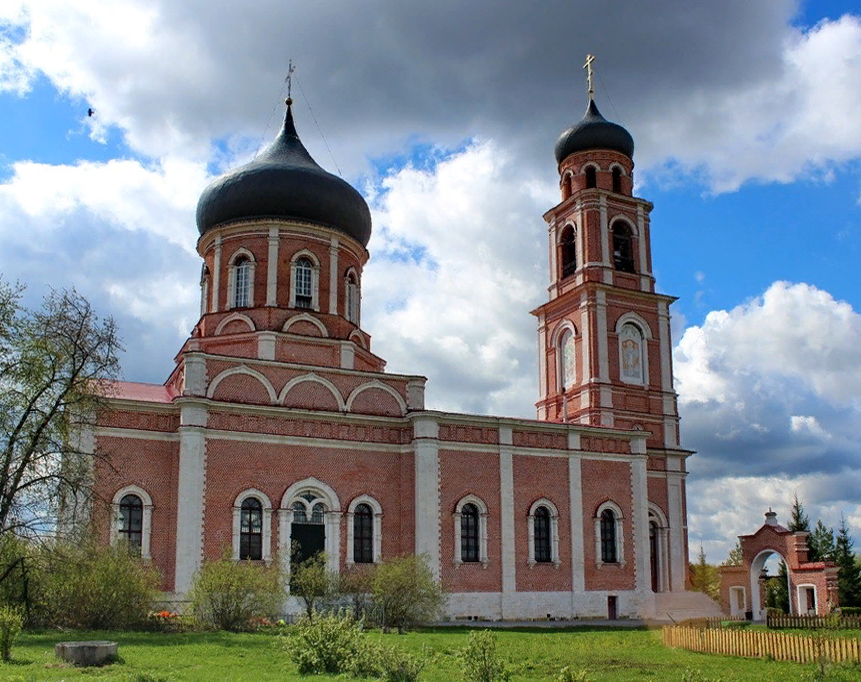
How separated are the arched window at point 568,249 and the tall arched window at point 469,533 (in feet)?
34.9

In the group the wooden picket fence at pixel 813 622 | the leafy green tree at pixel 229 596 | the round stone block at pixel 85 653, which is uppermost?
the leafy green tree at pixel 229 596

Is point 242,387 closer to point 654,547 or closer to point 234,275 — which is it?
point 234,275

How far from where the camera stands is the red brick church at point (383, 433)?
2408 centimetres

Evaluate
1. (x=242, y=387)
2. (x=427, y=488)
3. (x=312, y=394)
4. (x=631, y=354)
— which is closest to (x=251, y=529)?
(x=242, y=387)

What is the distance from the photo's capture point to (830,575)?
92.1 feet

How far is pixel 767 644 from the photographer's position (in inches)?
637

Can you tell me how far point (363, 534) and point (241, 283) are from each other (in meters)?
8.76

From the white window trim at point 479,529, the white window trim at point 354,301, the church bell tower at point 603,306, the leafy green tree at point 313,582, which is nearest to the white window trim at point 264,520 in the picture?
the leafy green tree at point 313,582

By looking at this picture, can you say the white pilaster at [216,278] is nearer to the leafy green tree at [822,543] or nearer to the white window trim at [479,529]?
the white window trim at [479,529]

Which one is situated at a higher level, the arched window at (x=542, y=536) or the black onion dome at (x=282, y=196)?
the black onion dome at (x=282, y=196)

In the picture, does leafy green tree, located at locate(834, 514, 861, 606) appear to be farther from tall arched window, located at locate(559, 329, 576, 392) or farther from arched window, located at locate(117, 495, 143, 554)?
arched window, located at locate(117, 495, 143, 554)

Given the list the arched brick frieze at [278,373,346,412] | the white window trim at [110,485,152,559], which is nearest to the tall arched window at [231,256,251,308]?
the arched brick frieze at [278,373,346,412]

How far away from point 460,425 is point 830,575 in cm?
1204

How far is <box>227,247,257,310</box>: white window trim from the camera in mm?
28750
